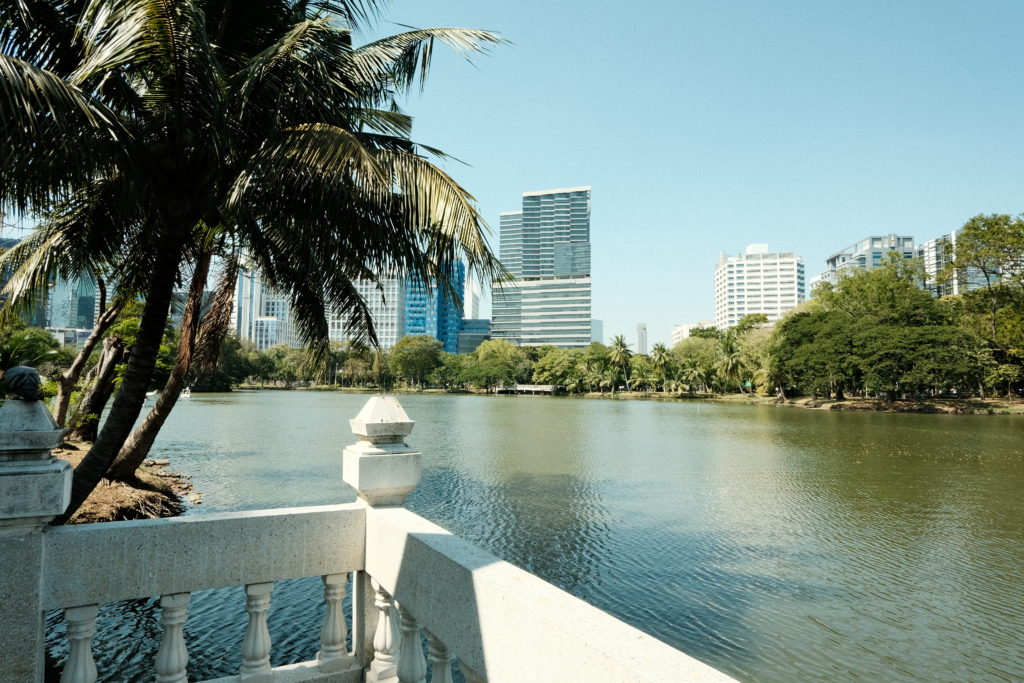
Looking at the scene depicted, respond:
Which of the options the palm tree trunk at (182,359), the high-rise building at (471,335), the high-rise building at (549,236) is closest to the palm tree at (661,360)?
the high-rise building at (549,236)

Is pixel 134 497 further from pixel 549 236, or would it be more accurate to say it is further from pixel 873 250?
pixel 873 250

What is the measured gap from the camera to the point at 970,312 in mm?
44750

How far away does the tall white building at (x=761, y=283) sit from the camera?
17112cm

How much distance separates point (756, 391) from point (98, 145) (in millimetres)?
70472

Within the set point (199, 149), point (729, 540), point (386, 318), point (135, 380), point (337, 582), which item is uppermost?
point (386, 318)

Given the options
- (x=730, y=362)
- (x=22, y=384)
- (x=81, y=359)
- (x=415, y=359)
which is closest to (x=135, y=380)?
(x=22, y=384)

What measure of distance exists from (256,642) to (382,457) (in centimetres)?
101

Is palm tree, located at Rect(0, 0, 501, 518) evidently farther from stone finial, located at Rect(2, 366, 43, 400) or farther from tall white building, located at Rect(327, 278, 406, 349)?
stone finial, located at Rect(2, 366, 43, 400)

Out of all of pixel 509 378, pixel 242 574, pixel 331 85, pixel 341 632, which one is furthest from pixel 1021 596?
pixel 509 378

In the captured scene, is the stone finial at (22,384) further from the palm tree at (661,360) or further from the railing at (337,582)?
the palm tree at (661,360)

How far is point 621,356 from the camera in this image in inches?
Answer: 3078

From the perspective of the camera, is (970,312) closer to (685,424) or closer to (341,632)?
(685,424)

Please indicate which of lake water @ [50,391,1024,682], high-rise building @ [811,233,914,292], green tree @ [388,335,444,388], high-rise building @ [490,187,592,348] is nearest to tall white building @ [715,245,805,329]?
high-rise building @ [811,233,914,292]

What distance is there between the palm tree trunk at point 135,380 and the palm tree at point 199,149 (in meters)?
0.01
